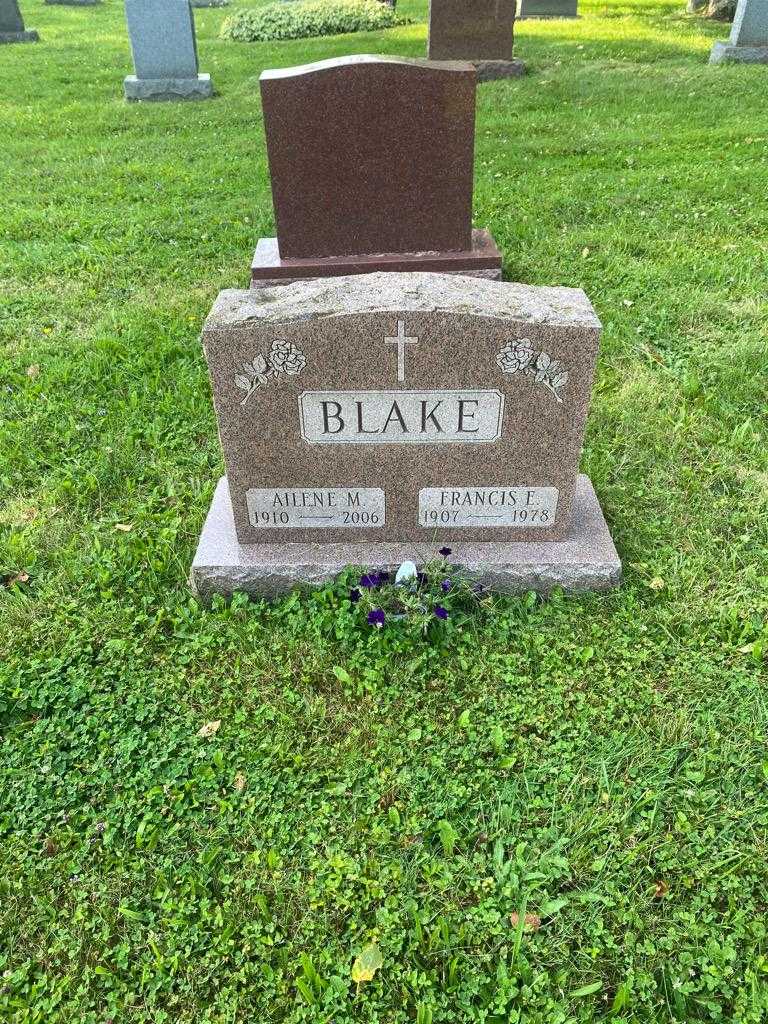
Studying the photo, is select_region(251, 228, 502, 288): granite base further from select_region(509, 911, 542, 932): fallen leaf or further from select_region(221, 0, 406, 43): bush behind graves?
select_region(221, 0, 406, 43): bush behind graves

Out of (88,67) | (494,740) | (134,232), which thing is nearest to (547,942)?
(494,740)

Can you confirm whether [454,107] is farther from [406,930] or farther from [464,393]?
[406,930]

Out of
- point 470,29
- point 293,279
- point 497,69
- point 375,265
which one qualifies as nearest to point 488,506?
point 375,265

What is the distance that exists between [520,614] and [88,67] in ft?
42.2

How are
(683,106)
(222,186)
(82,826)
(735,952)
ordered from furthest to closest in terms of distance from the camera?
(683,106)
(222,186)
(82,826)
(735,952)

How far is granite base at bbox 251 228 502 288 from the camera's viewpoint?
5195mm

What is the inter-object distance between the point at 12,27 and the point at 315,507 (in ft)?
51.2

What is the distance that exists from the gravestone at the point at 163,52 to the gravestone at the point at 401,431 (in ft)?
30.1

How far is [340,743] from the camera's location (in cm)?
267

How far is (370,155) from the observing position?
4910mm

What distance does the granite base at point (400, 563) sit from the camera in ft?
10.2

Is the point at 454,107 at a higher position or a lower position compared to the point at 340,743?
higher

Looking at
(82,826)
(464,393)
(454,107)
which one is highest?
(454,107)

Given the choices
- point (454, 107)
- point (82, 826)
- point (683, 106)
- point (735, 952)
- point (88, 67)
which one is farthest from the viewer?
point (88, 67)
